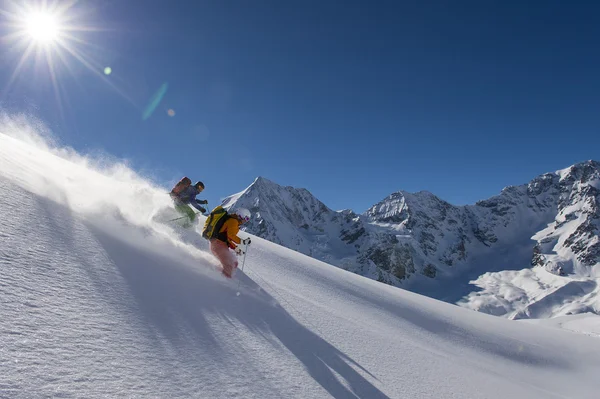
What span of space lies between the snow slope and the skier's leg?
0.20m

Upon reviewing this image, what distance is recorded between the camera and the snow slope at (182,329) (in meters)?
2.55

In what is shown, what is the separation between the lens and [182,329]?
3.60 metres

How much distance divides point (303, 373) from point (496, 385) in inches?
183

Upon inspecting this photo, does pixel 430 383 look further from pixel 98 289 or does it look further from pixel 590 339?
pixel 590 339

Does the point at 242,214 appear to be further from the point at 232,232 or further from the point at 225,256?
the point at 225,256

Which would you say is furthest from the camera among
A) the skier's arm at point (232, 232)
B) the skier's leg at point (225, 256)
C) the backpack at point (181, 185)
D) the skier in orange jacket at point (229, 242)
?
the backpack at point (181, 185)

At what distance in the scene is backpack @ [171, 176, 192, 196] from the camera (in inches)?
406

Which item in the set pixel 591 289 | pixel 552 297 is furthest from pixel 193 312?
pixel 591 289

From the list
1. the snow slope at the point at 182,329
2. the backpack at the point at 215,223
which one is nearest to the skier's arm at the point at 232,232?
the backpack at the point at 215,223

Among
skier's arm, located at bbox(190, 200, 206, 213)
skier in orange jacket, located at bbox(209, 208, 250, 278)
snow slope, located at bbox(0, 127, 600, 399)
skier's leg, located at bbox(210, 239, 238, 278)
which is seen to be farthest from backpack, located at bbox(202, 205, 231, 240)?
skier's arm, located at bbox(190, 200, 206, 213)

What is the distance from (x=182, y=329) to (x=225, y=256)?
11.2 feet

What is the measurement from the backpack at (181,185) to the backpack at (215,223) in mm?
3051

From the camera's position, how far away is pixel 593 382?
865cm

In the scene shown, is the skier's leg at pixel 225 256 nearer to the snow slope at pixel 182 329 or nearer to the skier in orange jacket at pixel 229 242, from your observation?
the skier in orange jacket at pixel 229 242
